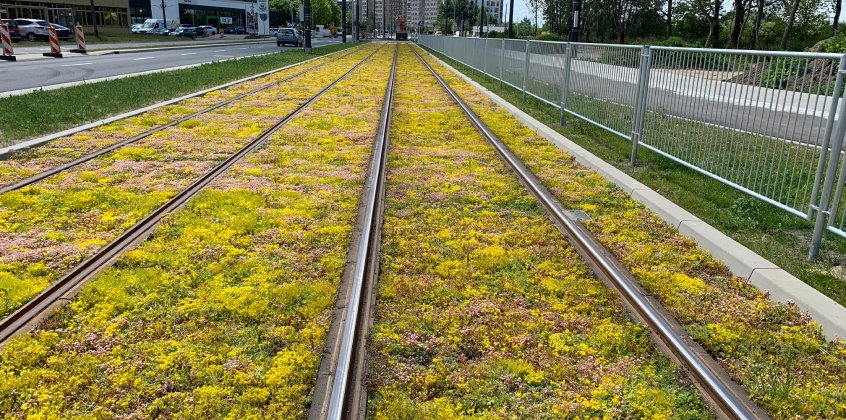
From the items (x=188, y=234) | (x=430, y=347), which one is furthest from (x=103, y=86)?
(x=430, y=347)

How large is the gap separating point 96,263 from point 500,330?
124 inches

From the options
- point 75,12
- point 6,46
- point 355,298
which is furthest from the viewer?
point 75,12

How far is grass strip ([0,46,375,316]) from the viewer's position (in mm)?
4648

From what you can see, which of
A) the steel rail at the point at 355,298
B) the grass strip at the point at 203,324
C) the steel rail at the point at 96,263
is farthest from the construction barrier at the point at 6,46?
the grass strip at the point at 203,324

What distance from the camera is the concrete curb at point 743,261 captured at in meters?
3.97

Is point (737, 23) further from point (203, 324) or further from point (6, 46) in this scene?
point (203, 324)

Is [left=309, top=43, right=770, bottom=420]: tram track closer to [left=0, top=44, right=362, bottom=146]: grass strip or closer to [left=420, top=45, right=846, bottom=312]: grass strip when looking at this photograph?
[left=420, top=45, right=846, bottom=312]: grass strip

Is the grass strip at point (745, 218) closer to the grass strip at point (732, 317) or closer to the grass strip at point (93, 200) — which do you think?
the grass strip at point (732, 317)

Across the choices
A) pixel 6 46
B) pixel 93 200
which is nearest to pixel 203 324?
pixel 93 200

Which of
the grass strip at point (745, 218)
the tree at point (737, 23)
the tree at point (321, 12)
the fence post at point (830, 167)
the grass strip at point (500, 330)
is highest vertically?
the tree at point (321, 12)

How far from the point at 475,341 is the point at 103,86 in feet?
49.3

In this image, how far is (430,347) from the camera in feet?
12.1

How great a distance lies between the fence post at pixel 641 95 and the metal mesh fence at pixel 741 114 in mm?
14

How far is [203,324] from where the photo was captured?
12.7 ft
